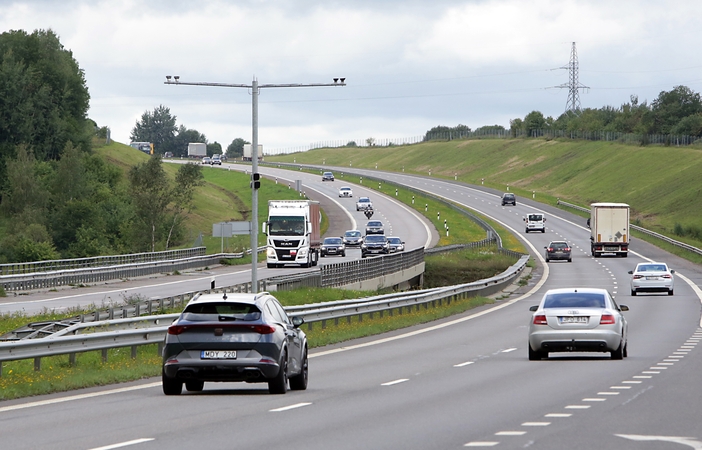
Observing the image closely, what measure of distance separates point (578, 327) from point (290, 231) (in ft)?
148

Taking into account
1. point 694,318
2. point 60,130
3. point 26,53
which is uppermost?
point 26,53

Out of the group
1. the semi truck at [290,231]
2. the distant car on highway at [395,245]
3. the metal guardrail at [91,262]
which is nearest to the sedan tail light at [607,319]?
the metal guardrail at [91,262]

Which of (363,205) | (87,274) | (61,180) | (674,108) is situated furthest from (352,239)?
(674,108)

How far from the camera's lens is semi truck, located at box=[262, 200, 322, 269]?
67.1 metres

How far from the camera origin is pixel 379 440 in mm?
11664

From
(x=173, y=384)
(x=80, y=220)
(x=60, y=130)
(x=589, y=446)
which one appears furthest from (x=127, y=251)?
(x=589, y=446)

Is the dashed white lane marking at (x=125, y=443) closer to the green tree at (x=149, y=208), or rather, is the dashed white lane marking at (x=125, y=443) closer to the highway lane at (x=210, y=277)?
the highway lane at (x=210, y=277)

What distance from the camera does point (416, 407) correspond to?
15.0 meters

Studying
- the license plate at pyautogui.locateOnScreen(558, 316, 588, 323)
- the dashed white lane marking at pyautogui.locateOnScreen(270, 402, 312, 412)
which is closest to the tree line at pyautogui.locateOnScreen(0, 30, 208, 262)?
the license plate at pyautogui.locateOnScreen(558, 316, 588, 323)

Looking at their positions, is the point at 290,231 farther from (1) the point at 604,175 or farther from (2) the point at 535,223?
(1) the point at 604,175

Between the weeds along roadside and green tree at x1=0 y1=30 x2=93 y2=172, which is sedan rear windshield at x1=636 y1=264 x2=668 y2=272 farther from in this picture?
green tree at x1=0 y1=30 x2=93 y2=172

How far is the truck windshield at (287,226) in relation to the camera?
67.2 metres

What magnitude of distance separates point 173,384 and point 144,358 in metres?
6.64

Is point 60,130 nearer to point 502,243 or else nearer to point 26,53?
point 26,53
